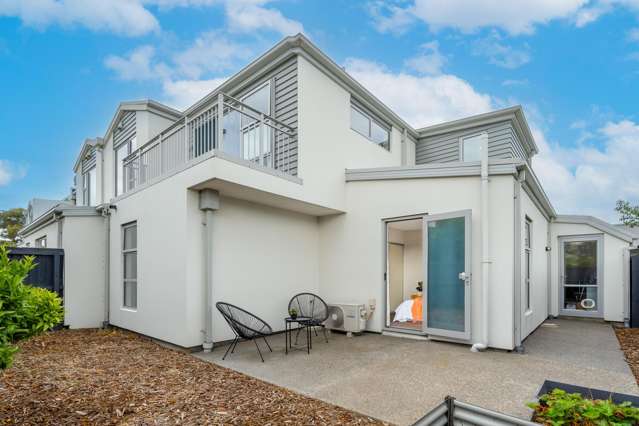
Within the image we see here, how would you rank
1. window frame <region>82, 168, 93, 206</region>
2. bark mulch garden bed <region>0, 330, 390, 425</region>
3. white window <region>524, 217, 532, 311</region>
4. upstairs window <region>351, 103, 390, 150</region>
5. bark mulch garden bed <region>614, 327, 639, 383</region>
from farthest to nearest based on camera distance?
window frame <region>82, 168, 93, 206</region> < upstairs window <region>351, 103, 390, 150</region> < white window <region>524, 217, 532, 311</region> < bark mulch garden bed <region>614, 327, 639, 383</region> < bark mulch garden bed <region>0, 330, 390, 425</region>

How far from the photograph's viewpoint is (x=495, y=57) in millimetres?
10539

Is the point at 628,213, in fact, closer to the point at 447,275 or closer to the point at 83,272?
the point at 447,275

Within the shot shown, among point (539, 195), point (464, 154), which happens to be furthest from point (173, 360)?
point (464, 154)

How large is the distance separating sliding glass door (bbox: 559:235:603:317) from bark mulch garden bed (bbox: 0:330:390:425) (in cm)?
861

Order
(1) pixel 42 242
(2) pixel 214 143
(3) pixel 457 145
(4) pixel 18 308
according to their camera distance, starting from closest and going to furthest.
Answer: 1. (4) pixel 18 308
2. (2) pixel 214 143
3. (1) pixel 42 242
4. (3) pixel 457 145

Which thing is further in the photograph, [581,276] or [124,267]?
[581,276]

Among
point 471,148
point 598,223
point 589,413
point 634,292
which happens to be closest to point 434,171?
point 589,413

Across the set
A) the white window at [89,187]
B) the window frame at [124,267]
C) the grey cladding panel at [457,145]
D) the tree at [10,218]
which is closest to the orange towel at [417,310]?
the grey cladding panel at [457,145]

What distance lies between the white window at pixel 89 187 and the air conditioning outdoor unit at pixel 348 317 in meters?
9.78

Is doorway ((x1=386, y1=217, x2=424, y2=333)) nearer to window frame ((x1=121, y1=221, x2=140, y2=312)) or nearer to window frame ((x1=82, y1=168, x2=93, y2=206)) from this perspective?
window frame ((x1=121, y1=221, x2=140, y2=312))

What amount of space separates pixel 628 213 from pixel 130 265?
15648 millimetres

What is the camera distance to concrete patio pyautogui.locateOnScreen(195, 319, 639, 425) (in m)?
3.51

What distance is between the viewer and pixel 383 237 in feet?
23.1

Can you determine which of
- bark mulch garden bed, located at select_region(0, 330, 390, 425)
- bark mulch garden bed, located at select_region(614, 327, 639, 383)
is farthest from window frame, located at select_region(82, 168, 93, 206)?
bark mulch garden bed, located at select_region(614, 327, 639, 383)
